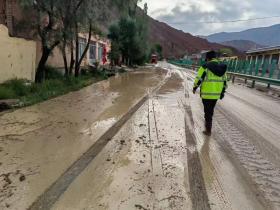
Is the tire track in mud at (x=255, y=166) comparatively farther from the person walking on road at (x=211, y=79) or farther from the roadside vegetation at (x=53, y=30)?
the roadside vegetation at (x=53, y=30)

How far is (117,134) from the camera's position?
6.87m

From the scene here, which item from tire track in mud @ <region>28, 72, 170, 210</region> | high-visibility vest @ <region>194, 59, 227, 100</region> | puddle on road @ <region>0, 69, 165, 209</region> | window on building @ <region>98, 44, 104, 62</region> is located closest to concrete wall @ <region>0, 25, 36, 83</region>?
Result: puddle on road @ <region>0, 69, 165, 209</region>

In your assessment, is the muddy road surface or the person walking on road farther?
the person walking on road

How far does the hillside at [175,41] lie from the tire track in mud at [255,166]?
145473mm

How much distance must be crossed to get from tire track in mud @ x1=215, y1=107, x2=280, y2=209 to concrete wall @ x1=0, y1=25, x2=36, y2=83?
345 inches

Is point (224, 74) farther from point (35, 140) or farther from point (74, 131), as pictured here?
point (35, 140)

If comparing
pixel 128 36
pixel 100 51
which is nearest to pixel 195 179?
pixel 100 51

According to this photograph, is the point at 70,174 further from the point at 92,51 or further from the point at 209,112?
the point at 92,51

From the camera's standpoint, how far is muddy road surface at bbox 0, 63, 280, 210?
A: 154 inches

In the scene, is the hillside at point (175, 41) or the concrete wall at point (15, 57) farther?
the hillside at point (175, 41)

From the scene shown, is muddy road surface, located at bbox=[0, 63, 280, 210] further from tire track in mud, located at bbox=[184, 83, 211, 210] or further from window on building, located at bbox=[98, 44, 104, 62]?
window on building, located at bbox=[98, 44, 104, 62]

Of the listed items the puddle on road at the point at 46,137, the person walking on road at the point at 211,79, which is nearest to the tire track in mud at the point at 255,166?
the person walking on road at the point at 211,79

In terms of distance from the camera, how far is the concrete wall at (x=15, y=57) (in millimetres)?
12175

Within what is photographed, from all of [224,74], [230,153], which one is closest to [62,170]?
[230,153]
